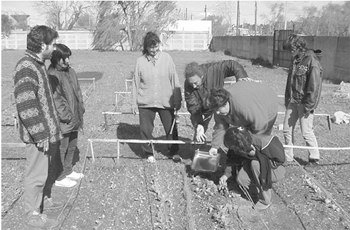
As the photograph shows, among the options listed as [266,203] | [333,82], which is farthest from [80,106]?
[333,82]

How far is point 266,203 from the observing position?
3557 mm

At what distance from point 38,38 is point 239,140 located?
1.93 metres

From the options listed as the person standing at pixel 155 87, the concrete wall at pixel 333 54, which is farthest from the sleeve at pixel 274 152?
the concrete wall at pixel 333 54

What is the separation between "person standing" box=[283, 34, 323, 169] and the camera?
13.6 feet

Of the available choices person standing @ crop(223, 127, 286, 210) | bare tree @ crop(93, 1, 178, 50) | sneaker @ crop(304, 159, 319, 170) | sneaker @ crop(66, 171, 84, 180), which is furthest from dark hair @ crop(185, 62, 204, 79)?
bare tree @ crop(93, 1, 178, 50)

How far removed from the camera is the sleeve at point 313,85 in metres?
4.12

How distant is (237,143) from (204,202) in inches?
33.2

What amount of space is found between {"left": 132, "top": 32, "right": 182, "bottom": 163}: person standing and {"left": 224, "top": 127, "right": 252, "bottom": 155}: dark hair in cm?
144

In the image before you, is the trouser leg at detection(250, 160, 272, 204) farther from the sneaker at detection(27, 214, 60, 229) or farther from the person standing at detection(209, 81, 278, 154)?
the sneaker at detection(27, 214, 60, 229)

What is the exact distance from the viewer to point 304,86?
13.9 feet

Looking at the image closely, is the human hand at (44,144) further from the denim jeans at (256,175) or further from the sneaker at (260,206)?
the sneaker at (260,206)

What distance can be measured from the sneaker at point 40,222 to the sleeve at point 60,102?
1032 millimetres

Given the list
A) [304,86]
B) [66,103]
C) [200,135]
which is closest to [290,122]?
[304,86]

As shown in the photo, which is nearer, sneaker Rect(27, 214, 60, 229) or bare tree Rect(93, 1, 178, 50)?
sneaker Rect(27, 214, 60, 229)
